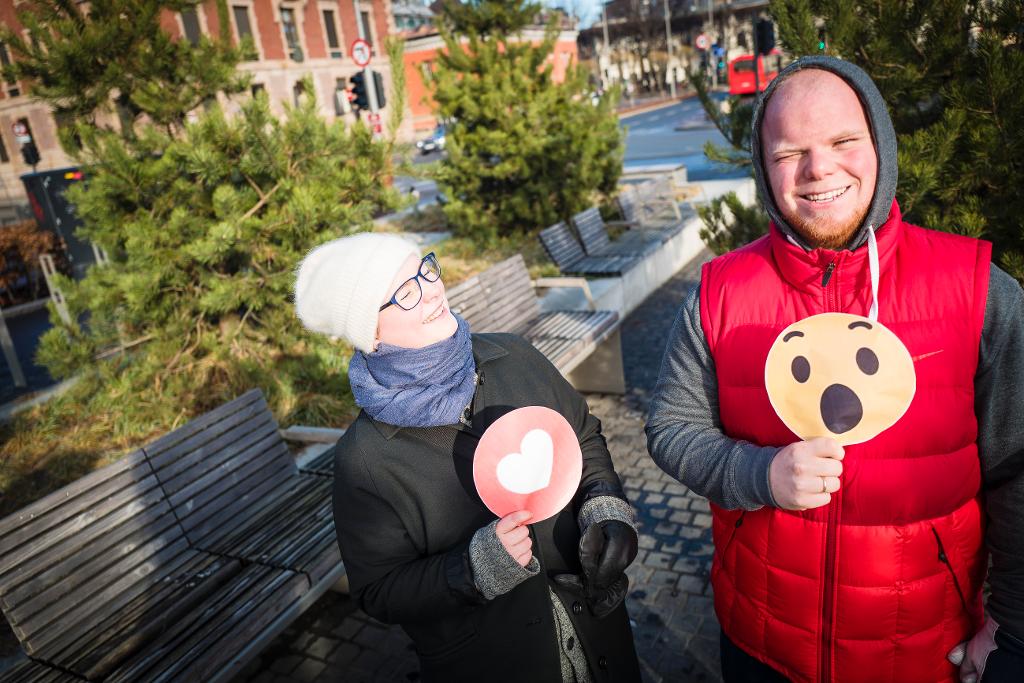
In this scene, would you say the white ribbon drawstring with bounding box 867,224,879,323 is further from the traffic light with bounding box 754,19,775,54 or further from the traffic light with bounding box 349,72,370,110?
the traffic light with bounding box 349,72,370,110

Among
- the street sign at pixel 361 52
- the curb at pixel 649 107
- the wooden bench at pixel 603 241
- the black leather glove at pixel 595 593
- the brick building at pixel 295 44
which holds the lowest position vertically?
the curb at pixel 649 107

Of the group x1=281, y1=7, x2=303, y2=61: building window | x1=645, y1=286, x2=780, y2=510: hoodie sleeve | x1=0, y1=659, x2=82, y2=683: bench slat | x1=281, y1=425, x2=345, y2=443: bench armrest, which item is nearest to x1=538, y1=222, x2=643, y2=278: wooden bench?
x1=281, y1=425, x2=345, y2=443: bench armrest

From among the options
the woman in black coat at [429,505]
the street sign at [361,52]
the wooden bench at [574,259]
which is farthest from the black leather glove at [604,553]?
the street sign at [361,52]

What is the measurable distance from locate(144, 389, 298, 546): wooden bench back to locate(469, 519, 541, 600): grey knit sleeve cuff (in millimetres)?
2180

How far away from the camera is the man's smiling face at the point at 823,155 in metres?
1.49

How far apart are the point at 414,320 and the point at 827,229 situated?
0.98 metres

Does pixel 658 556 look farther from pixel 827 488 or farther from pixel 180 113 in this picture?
pixel 180 113

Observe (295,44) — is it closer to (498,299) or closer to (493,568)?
(498,299)

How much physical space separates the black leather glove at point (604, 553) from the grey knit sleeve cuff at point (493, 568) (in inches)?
8.3

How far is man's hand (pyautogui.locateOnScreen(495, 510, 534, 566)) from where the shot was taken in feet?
5.43

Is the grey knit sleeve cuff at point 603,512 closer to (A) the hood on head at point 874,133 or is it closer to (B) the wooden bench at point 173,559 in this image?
(A) the hood on head at point 874,133

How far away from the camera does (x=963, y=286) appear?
4.89 feet

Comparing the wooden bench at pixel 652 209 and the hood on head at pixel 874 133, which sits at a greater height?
the hood on head at pixel 874 133

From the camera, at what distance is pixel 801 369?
4.74 ft
